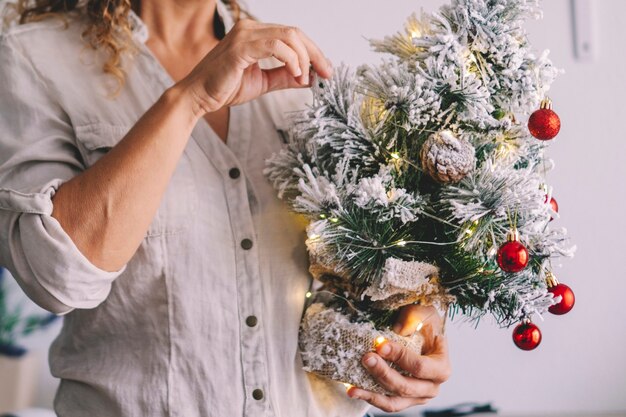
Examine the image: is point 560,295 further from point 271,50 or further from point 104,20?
point 104,20

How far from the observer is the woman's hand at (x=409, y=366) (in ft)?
2.43

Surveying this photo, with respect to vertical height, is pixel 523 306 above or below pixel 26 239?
above

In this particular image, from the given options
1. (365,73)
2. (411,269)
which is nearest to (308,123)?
(365,73)

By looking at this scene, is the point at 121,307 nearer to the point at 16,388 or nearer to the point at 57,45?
the point at 57,45

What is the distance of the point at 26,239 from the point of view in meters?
0.71

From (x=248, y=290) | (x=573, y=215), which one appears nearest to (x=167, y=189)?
(x=248, y=290)

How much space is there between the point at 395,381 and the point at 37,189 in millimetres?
429

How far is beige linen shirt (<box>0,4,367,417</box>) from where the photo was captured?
78cm

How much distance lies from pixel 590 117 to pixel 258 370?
3.51 feet

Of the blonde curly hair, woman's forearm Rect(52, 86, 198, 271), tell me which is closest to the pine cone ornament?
woman's forearm Rect(52, 86, 198, 271)

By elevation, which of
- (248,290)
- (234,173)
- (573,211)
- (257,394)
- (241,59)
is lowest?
(257,394)

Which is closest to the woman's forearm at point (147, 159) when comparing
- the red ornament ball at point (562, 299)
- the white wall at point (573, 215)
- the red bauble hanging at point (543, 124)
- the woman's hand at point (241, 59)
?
the woman's hand at point (241, 59)

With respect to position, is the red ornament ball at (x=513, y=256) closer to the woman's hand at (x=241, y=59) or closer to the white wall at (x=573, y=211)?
the woman's hand at (x=241, y=59)

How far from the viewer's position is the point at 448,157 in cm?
65
